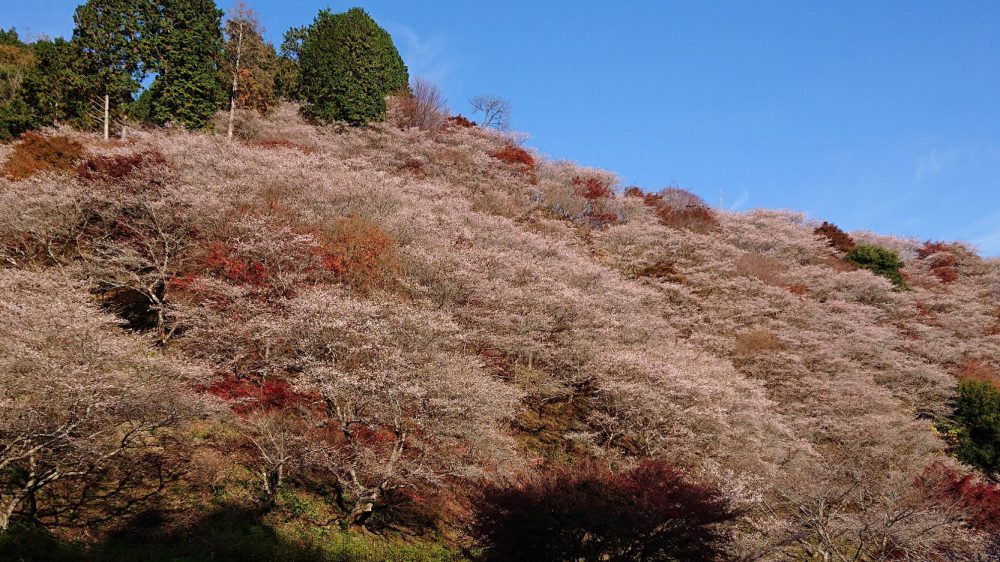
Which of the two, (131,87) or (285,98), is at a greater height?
(285,98)

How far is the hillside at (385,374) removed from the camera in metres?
10.3

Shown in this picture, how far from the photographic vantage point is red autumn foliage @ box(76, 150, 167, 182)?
18.5 meters

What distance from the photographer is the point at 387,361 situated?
11.8 metres

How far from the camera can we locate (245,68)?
32.5 m

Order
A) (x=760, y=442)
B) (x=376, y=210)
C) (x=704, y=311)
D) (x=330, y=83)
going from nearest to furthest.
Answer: (x=760, y=442) < (x=376, y=210) < (x=704, y=311) < (x=330, y=83)

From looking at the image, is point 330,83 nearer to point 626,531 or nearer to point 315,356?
point 315,356

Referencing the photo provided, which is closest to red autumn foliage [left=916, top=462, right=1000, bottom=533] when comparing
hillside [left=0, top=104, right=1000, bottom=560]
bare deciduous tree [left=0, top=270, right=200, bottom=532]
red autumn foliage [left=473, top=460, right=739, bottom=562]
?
hillside [left=0, top=104, right=1000, bottom=560]

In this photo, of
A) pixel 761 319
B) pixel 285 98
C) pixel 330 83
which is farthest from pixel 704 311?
pixel 285 98

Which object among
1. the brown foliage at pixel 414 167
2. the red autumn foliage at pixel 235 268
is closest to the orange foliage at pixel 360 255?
the red autumn foliage at pixel 235 268

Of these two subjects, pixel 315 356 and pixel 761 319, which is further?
pixel 761 319

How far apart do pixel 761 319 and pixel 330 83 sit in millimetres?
32433

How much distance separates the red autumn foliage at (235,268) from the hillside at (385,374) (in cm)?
12

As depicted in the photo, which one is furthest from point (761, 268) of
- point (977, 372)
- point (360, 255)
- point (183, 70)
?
point (183, 70)

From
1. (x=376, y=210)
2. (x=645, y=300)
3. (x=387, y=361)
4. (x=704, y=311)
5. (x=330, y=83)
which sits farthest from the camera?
(x=330, y=83)
